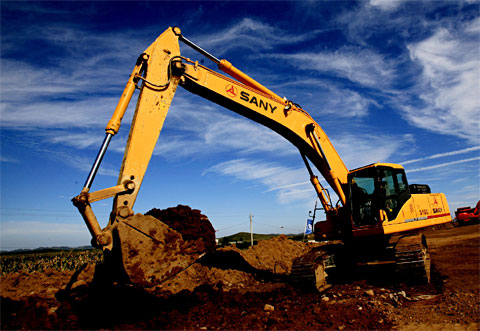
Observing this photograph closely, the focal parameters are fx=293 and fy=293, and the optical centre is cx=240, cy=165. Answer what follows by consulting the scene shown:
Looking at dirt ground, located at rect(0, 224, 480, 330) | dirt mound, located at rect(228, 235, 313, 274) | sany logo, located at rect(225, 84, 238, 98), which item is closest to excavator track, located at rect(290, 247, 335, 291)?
dirt ground, located at rect(0, 224, 480, 330)

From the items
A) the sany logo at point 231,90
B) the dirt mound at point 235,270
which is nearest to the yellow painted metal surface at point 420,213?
the dirt mound at point 235,270

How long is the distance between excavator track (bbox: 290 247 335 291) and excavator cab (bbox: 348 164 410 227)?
144cm

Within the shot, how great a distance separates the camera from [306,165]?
9.70 meters

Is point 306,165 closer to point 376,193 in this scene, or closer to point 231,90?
point 376,193

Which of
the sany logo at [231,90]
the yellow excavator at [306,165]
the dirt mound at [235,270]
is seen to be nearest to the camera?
the yellow excavator at [306,165]

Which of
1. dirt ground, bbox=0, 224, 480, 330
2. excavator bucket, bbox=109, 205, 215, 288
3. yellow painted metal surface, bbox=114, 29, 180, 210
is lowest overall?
dirt ground, bbox=0, 224, 480, 330

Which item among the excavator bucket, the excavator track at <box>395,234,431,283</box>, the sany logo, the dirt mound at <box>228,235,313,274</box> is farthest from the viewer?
the dirt mound at <box>228,235,313,274</box>

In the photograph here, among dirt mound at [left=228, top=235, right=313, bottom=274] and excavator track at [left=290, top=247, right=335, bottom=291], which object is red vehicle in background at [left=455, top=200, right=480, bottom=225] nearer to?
dirt mound at [left=228, top=235, right=313, bottom=274]

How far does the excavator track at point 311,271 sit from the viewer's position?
25.5 feet

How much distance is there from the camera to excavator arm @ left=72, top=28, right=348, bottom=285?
4742 millimetres

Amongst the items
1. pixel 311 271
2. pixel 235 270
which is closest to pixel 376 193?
pixel 311 271

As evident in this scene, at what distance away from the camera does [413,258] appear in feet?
25.5

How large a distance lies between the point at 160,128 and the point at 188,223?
2.04m

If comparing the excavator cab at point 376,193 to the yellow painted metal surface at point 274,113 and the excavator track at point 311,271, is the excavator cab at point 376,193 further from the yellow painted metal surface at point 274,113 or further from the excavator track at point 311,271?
the excavator track at point 311,271
